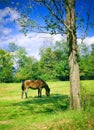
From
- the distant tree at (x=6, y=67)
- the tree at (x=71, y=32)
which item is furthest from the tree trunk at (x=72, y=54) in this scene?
the distant tree at (x=6, y=67)

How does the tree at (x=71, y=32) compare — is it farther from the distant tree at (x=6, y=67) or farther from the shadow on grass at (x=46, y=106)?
the distant tree at (x=6, y=67)

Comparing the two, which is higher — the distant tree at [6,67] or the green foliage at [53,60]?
A: the distant tree at [6,67]

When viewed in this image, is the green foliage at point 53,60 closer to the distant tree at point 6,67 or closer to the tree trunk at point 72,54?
the tree trunk at point 72,54

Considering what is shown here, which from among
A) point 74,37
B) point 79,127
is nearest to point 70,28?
point 74,37

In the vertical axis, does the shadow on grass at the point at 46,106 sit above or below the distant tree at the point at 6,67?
below

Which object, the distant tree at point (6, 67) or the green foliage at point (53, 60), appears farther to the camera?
the distant tree at point (6, 67)

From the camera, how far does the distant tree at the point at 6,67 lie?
84.1 meters

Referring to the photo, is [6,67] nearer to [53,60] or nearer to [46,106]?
[46,106]

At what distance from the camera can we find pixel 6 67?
287 feet

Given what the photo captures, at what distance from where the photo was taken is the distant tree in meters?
84.1

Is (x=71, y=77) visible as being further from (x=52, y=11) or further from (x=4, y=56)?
(x=4, y=56)

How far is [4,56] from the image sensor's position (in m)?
90.9

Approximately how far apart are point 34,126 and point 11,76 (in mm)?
78074

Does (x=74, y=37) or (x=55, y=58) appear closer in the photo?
(x=74, y=37)
